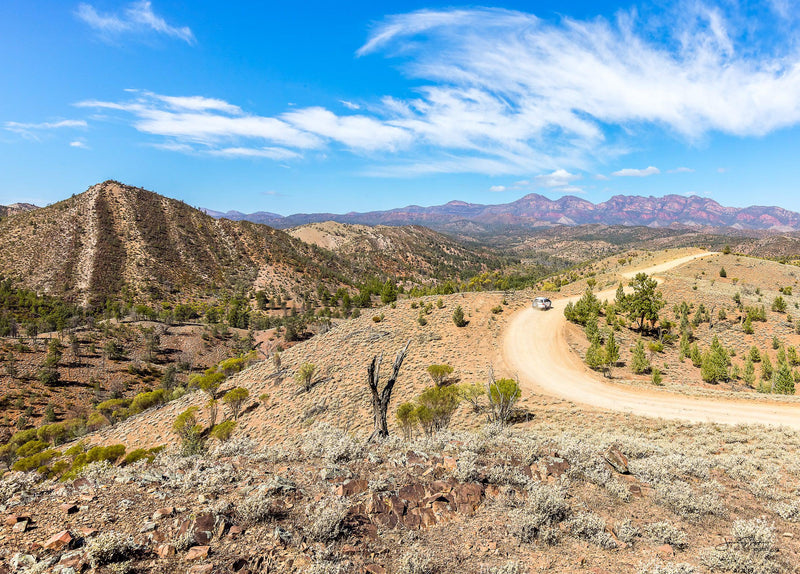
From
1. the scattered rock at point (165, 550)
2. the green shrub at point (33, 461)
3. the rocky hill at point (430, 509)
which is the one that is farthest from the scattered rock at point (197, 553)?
the green shrub at point (33, 461)

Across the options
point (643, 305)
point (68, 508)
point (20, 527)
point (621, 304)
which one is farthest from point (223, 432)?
point (621, 304)

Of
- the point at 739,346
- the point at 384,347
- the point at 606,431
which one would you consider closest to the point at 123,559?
the point at 606,431

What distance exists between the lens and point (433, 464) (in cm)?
915

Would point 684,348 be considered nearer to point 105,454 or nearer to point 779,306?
point 779,306

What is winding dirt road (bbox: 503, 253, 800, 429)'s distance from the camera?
16312 millimetres

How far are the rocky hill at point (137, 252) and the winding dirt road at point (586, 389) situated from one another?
86.9 metres

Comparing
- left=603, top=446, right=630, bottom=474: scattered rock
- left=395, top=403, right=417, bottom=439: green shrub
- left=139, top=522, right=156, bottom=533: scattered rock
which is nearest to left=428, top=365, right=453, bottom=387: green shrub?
left=395, top=403, right=417, bottom=439: green shrub

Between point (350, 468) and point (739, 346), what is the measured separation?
38.8m

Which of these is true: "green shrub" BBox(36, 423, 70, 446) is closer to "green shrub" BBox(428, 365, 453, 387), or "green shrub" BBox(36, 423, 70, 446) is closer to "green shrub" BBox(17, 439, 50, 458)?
"green shrub" BBox(17, 439, 50, 458)

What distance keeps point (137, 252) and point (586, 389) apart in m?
109

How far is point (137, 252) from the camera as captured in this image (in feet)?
299

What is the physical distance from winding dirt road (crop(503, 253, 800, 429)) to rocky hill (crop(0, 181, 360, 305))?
86886 mm

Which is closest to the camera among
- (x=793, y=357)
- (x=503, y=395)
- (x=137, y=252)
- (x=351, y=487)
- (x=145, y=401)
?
(x=351, y=487)

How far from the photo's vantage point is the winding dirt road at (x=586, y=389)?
1631 cm
